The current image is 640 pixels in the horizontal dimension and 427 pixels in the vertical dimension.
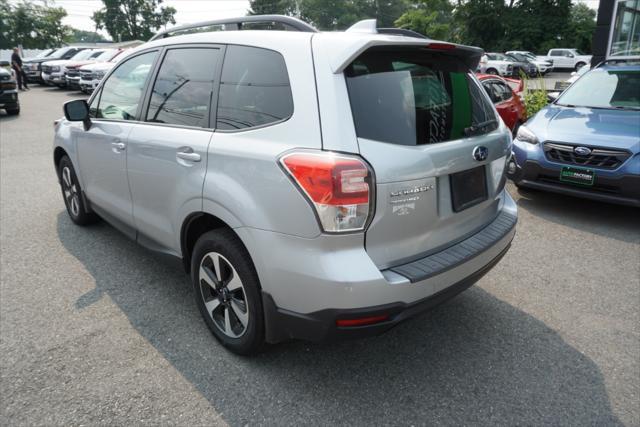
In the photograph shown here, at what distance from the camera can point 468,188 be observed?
8.42ft

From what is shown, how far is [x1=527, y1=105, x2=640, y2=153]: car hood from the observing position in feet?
16.1

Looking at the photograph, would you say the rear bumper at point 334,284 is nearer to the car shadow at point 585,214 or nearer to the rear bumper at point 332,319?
the rear bumper at point 332,319

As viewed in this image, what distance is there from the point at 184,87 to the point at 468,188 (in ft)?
6.05

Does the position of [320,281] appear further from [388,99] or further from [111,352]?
[111,352]

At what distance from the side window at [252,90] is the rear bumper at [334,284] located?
1.98 feet

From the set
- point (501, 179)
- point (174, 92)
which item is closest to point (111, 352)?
point (174, 92)

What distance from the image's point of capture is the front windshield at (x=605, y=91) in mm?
5793

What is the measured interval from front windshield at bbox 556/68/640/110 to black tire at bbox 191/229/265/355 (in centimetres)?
537

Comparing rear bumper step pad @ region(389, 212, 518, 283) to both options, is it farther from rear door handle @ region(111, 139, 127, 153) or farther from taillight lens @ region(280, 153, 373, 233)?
rear door handle @ region(111, 139, 127, 153)

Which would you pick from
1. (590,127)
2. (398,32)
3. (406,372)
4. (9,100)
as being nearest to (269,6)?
(9,100)

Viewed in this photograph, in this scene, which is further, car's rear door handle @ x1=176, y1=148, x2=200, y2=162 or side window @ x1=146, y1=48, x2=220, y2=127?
side window @ x1=146, y1=48, x2=220, y2=127

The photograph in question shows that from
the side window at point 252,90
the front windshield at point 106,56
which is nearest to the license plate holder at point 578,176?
the side window at point 252,90

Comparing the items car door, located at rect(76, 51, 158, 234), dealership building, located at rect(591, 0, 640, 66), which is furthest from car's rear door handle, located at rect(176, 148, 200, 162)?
dealership building, located at rect(591, 0, 640, 66)

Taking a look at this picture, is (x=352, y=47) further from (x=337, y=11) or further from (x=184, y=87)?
(x=337, y=11)
